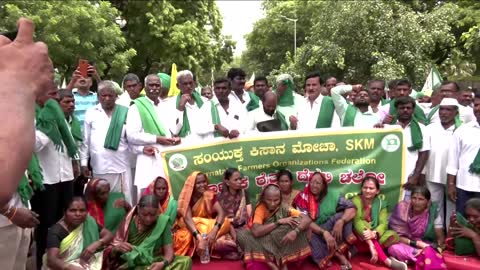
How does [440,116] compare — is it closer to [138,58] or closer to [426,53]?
[426,53]

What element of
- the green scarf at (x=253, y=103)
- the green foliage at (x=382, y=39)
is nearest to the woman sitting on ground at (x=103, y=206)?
the green scarf at (x=253, y=103)

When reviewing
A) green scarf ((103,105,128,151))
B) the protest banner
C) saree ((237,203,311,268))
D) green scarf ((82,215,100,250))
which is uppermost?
green scarf ((103,105,128,151))

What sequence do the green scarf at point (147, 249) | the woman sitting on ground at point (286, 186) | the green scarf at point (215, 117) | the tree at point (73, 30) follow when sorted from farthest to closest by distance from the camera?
1. the tree at point (73, 30)
2. the green scarf at point (215, 117)
3. the woman sitting on ground at point (286, 186)
4. the green scarf at point (147, 249)

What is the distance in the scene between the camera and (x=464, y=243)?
4590 mm

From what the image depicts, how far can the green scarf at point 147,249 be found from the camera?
416 centimetres

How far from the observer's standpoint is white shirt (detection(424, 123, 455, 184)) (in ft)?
17.3

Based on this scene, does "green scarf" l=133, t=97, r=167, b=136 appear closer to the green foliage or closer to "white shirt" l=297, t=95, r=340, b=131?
"white shirt" l=297, t=95, r=340, b=131

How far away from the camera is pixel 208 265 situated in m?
4.73

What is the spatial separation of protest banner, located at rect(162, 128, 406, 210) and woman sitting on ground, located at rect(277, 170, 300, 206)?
21cm

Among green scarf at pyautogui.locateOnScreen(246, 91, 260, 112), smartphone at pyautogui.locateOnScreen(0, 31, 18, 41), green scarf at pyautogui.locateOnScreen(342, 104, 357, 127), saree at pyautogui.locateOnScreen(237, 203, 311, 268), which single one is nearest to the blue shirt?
green scarf at pyautogui.locateOnScreen(246, 91, 260, 112)

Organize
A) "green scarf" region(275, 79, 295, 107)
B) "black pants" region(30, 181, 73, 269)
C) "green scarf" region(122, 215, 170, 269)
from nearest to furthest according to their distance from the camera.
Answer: "green scarf" region(122, 215, 170, 269) → "black pants" region(30, 181, 73, 269) → "green scarf" region(275, 79, 295, 107)

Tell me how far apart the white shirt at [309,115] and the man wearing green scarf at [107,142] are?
1977 millimetres

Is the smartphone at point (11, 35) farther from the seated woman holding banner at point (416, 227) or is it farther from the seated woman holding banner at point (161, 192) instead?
the seated woman holding banner at point (416, 227)

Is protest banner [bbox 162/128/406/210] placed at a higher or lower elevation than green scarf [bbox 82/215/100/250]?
higher
